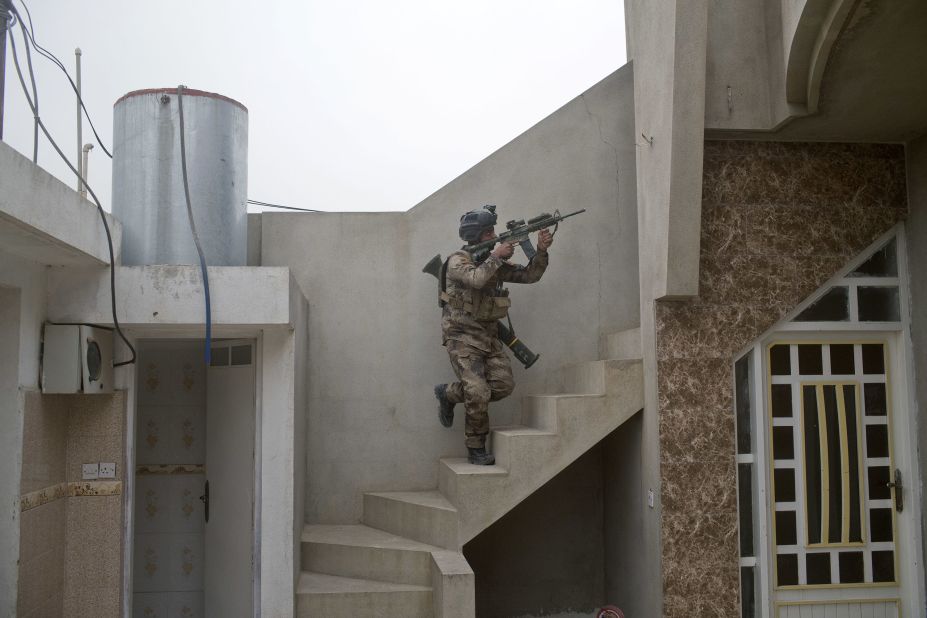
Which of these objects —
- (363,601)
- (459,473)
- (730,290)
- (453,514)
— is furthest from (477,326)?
(363,601)

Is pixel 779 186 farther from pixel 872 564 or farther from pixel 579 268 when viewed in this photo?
pixel 872 564

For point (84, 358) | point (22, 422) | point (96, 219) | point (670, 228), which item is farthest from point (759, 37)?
point (22, 422)

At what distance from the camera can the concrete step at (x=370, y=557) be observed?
5.75m

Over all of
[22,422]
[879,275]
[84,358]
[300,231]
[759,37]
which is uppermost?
[759,37]

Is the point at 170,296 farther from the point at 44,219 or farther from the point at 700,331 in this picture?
the point at 700,331

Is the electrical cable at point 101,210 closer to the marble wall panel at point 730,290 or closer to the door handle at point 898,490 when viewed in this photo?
the marble wall panel at point 730,290

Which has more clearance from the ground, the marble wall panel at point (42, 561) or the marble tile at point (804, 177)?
the marble tile at point (804, 177)

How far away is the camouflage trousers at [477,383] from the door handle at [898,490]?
2988 mm

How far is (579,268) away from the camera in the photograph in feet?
23.4

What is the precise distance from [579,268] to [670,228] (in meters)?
1.68

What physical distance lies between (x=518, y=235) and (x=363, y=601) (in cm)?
292

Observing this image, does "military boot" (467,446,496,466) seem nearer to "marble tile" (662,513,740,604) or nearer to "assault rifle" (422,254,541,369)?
"assault rifle" (422,254,541,369)

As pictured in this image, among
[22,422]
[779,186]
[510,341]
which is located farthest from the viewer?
[510,341]

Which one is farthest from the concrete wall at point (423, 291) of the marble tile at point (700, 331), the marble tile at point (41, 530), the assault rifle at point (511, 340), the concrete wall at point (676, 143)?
the marble tile at point (41, 530)
